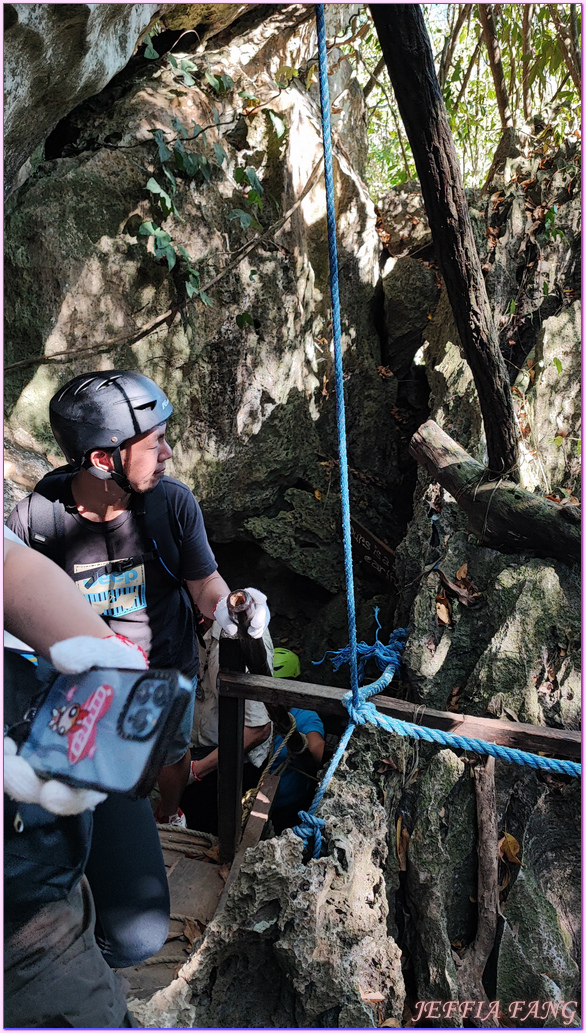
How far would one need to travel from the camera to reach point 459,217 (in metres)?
2.08

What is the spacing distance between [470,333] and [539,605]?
1.19 m

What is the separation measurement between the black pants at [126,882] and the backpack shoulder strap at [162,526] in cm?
71

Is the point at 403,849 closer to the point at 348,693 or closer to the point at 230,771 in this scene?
the point at 230,771

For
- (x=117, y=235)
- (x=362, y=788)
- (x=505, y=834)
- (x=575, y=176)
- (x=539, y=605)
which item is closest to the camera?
(x=362, y=788)

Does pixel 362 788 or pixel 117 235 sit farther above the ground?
pixel 117 235

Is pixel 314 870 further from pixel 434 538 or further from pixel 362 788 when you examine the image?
pixel 434 538

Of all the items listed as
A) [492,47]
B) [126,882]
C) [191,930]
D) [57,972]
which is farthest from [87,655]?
[492,47]

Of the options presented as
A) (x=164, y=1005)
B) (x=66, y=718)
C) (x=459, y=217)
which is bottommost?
(x=164, y=1005)

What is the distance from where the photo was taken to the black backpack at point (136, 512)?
179 cm

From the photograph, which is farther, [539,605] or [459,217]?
[539,605]

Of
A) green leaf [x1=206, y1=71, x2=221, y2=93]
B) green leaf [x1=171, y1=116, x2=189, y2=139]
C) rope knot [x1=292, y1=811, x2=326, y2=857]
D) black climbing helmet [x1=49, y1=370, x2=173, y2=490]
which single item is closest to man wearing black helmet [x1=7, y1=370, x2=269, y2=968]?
black climbing helmet [x1=49, y1=370, x2=173, y2=490]

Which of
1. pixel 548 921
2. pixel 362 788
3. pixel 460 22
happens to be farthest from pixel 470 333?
pixel 460 22

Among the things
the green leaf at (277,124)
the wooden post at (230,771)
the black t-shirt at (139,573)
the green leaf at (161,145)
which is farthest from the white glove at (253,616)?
the green leaf at (277,124)

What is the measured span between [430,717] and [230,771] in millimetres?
747
